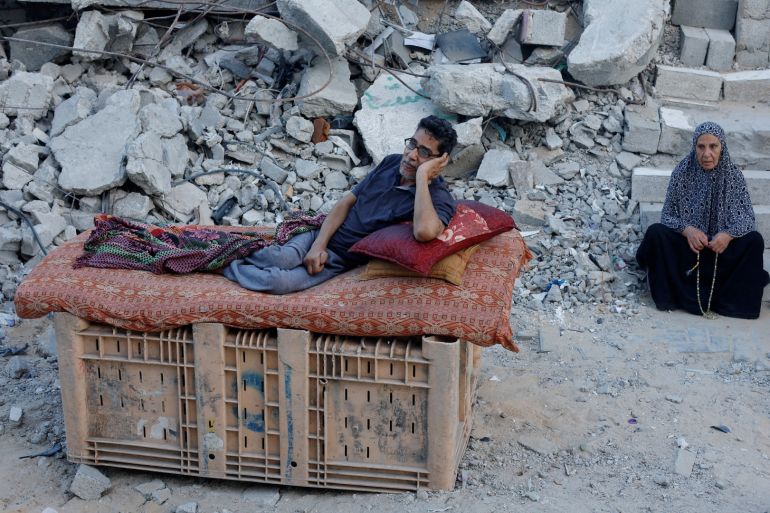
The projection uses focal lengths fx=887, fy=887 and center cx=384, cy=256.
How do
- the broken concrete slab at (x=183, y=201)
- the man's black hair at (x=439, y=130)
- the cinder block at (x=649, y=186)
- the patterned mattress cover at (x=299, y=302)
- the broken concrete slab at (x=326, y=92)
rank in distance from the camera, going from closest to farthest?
1. the patterned mattress cover at (x=299, y=302)
2. the man's black hair at (x=439, y=130)
3. the broken concrete slab at (x=183, y=201)
4. the cinder block at (x=649, y=186)
5. the broken concrete slab at (x=326, y=92)

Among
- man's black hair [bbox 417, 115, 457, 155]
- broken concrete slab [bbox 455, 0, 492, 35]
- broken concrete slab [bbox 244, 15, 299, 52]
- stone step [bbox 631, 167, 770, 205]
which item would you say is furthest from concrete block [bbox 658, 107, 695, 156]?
man's black hair [bbox 417, 115, 457, 155]

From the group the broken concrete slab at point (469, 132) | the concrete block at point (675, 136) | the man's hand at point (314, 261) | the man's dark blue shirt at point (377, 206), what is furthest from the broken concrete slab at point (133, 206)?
the concrete block at point (675, 136)

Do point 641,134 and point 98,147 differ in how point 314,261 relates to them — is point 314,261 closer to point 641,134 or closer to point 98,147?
point 98,147

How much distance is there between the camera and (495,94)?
771 centimetres

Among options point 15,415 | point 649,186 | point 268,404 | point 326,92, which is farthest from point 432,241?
point 326,92

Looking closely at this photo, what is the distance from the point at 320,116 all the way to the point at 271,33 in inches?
33.7

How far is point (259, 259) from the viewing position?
4387 mm

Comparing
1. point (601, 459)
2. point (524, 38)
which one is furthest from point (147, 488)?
point (524, 38)

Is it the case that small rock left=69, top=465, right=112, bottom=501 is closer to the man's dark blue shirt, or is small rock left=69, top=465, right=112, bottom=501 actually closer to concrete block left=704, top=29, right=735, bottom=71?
the man's dark blue shirt

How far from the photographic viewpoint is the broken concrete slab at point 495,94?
766 cm

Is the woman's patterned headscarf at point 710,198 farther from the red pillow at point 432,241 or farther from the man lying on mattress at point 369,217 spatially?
the man lying on mattress at point 369,217

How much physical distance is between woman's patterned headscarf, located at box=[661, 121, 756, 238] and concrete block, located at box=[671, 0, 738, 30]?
2.99 metres

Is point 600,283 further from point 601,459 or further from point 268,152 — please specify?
point 268,152

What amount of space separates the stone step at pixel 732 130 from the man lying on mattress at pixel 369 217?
3998mm
